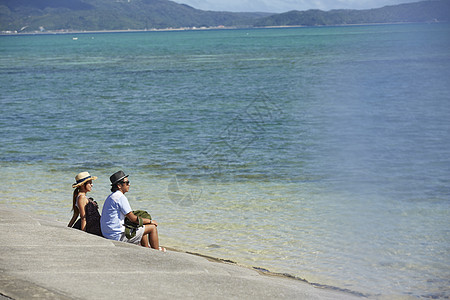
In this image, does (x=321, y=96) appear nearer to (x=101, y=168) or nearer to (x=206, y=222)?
(x=101, y=168)

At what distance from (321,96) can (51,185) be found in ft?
82.5

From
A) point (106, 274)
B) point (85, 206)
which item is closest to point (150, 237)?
point (85, 206)

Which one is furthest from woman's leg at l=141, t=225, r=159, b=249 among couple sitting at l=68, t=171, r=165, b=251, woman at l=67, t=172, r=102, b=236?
woman at l=67, t=172, r=102, b=236

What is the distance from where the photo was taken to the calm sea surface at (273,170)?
9789 millimetres

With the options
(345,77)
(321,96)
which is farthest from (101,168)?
(345,77)

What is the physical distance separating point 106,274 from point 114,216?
5.89ft

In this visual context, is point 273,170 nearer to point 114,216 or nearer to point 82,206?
point 82,206

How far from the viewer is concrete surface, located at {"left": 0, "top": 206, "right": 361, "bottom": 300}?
5.69 meters

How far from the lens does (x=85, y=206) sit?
836 centimetres

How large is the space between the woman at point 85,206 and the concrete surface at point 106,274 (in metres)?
0.32

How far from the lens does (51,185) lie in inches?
591

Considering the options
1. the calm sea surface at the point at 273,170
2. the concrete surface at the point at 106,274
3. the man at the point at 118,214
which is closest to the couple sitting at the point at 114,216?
the man at the point at 118,214

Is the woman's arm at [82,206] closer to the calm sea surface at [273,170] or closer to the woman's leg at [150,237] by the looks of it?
the woman's leg at [150,237]

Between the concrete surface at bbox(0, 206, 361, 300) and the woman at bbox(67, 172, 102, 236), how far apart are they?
324mm
